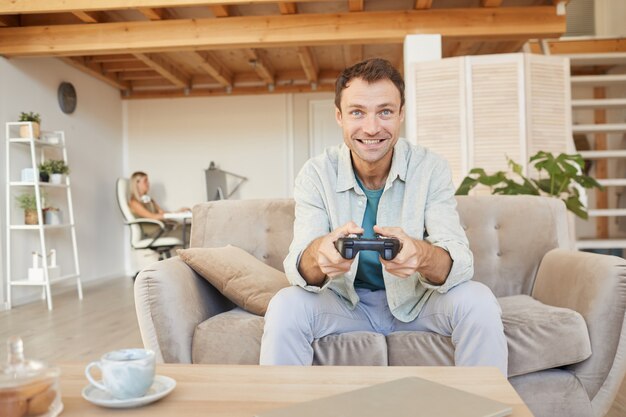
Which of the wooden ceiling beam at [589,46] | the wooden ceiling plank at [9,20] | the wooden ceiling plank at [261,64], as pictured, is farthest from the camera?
the wooden ceiling plank at [261,64]

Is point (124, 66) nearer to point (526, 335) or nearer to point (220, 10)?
point (220, 10)

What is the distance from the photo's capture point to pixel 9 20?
4.71 m

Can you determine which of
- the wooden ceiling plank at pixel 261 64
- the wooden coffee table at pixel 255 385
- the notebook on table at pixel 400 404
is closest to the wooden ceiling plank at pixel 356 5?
the wooden ceiling plank at pixel 261 64

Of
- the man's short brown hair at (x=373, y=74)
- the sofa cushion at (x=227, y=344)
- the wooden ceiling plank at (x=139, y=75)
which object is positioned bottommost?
the sofa cushion at (x=227, y=344)

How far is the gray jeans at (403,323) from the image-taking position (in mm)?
1346

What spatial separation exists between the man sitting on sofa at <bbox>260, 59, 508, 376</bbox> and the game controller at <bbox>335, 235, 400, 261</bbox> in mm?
54

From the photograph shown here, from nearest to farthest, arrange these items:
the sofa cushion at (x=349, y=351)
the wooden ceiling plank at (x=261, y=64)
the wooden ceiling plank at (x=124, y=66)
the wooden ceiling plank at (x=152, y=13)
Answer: the sofa cushion at (x=349, y=351) < the wooden ceiling plank at (x=152, y=13) < the wooden ceiling plank at (x=261, y=64) < the wooden ceiling plank at (x=124, y=66)

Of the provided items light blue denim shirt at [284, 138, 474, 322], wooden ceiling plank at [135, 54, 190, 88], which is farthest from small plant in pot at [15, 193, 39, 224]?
light blue denim shirt at [284, 138, 474, 322]

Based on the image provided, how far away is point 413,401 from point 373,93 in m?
1.01

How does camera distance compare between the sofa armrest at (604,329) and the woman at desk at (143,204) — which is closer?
the sofa armrest at (604,329)

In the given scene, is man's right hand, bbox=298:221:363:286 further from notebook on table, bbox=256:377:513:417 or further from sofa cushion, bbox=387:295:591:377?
notebook on table, bbox=256:377:513:417

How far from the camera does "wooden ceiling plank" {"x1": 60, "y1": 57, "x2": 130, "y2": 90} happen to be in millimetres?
5805

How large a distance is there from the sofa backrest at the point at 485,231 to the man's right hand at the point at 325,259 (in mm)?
670

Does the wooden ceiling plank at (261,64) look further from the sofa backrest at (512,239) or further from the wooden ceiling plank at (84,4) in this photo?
the sofa backrest at (512,239)
